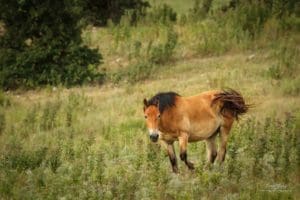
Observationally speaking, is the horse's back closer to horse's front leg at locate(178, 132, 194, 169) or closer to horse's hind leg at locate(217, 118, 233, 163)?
Result: horse's hind leg at locate(217, 118, 233, 163)

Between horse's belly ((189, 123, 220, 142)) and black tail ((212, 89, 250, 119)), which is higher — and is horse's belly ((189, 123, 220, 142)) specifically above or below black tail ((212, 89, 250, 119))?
below

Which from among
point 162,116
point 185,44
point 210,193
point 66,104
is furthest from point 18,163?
point 185,44

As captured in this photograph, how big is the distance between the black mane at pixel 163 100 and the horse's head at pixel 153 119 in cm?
10

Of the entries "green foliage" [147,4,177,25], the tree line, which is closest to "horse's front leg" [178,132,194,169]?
the tree line

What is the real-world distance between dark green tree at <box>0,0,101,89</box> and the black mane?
10.1m

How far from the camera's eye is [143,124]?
16766mm

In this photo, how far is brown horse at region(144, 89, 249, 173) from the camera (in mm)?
11648

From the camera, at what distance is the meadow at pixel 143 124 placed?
10945 mm

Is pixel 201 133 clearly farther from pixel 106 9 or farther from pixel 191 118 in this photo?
pixel 106 9

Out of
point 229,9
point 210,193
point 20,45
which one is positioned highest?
point 229,9

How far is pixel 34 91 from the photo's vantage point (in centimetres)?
2172

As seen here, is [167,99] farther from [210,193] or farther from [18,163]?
[18,163]

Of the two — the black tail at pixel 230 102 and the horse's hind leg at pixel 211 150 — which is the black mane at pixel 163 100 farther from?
the horse's hind leg at pixel 211 150

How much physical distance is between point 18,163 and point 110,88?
8634 mm
